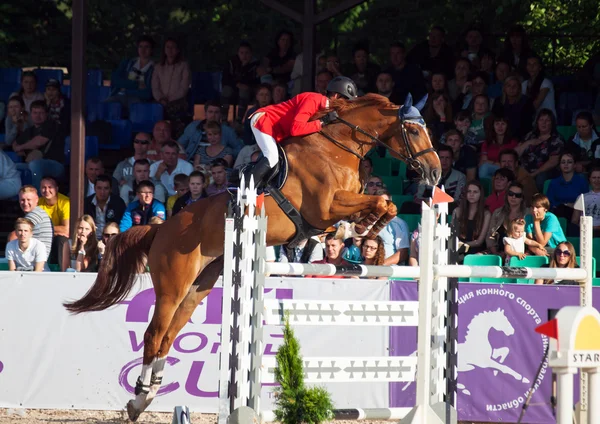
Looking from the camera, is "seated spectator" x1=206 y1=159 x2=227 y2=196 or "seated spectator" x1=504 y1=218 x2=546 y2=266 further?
"seated spectator" x1=206 y1=159 x2=227 y2=196

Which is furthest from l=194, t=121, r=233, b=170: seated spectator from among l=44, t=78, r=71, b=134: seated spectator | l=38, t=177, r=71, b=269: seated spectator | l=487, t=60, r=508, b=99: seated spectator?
l=487, t=60, r=508, b=99: seated spectator

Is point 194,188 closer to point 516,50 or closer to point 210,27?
point 516,50

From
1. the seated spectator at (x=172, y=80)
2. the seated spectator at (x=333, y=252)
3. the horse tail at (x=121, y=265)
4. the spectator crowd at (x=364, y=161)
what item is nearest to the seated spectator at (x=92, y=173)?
the spectator crowd at (x=364, y=161)

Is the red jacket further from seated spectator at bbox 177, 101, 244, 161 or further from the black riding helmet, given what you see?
seated spectator at bbox 177, 101, 244, 161

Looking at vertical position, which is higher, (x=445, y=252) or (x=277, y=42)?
(x=277, y=42)

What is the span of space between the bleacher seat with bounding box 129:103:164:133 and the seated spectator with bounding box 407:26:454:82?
3.18 metres

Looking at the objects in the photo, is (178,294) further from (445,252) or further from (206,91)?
(206,91)

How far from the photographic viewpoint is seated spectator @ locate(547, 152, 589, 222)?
386 inches

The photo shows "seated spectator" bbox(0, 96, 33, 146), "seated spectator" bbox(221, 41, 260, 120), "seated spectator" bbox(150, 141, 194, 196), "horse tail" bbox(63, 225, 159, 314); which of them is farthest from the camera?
"seated spectator" bbox(221, 41, 260, 120)

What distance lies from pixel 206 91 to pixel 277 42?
1269mm

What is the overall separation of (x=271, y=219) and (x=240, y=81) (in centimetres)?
→ 597

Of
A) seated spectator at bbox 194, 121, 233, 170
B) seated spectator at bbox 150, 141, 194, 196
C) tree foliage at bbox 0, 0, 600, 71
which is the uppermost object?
tree foliage at bbox 0, 0, 600, 71

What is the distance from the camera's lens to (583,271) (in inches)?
219

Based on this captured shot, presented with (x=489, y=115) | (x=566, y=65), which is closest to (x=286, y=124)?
(x=489, y=115)
